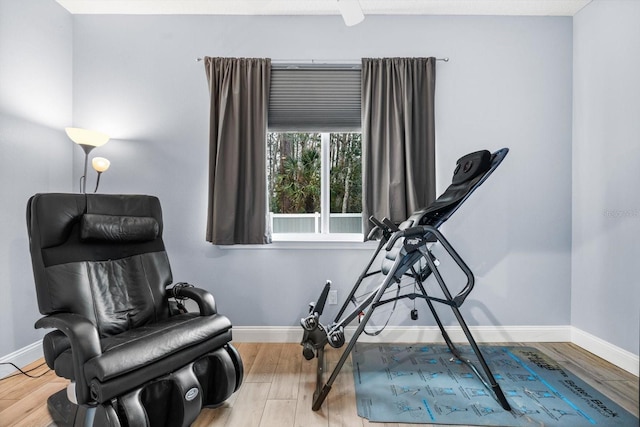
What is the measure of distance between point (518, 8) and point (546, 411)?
288 cm

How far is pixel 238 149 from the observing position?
106 inches

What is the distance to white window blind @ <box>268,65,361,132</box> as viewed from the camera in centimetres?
279

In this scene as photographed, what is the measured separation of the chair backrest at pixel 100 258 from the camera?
5.50ft

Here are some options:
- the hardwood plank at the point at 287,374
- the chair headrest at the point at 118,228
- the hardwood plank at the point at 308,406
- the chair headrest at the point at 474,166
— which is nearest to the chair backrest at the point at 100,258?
the chair headrest at the point at 118,228

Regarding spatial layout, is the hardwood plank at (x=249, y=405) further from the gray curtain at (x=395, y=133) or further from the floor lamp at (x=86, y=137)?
the floor lamp at (x=86, y=137)

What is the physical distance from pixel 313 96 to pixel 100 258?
1.93m

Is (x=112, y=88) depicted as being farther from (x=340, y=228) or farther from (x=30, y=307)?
(x=340, y=228)

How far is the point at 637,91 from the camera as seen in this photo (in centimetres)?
222

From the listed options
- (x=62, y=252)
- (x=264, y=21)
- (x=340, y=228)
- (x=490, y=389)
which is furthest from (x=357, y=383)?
(x=264, y=21)

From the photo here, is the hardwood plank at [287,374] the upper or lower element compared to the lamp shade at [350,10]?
lower

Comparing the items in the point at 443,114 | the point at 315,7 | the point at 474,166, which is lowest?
the point at 474,166

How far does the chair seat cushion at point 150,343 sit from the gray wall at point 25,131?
124 cm

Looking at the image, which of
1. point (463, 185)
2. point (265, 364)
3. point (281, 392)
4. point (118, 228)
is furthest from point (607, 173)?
point (118, 228)

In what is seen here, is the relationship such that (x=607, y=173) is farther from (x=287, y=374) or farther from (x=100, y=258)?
(x=100, y=258)
